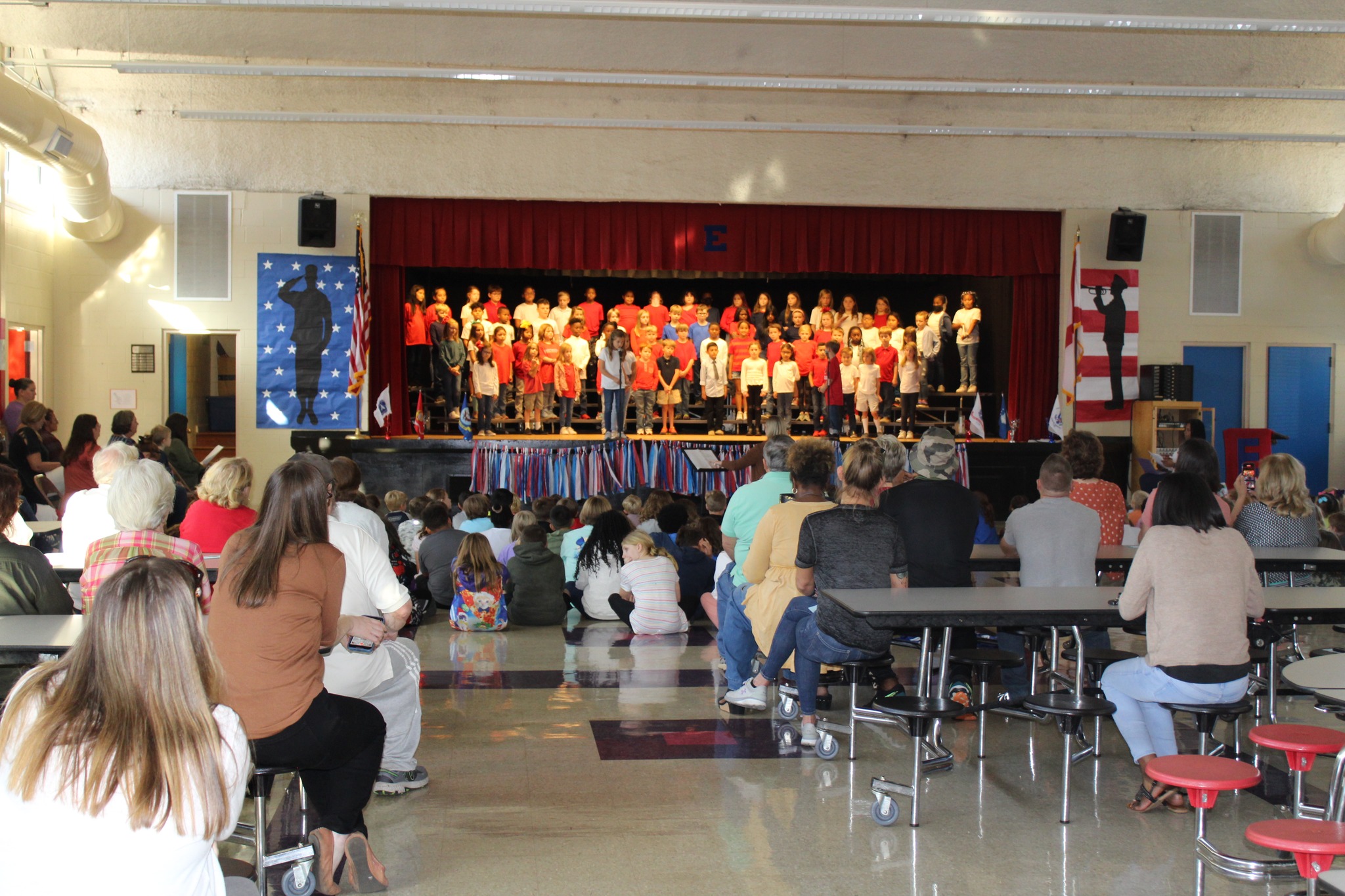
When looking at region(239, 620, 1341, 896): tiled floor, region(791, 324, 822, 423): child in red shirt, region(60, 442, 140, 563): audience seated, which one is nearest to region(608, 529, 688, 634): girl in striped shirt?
region(239, 620, 1341, 896): tiled floor

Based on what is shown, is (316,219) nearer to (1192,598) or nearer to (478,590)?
(478,590)

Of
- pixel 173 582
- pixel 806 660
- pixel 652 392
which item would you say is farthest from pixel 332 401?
pixel 173 582

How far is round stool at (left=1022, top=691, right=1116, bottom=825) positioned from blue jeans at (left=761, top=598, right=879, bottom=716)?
69 cm

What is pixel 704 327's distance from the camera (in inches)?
615

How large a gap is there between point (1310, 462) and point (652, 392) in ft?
27.3

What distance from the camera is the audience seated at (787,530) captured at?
4863 millimetres

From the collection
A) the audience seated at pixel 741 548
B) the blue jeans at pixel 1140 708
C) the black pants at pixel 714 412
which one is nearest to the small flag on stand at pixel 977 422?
the black pants at pixel 714 412

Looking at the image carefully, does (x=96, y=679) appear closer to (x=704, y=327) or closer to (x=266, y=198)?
(x=266, y=198)

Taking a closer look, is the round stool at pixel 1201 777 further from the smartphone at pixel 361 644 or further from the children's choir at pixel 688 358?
the children's choir at pixel 688 358

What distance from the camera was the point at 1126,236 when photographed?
13688 mm

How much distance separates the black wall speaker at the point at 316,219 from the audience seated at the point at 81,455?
5170 mm

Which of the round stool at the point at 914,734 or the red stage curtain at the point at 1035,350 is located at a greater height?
→ the red stage curtain at the point at 1035,350

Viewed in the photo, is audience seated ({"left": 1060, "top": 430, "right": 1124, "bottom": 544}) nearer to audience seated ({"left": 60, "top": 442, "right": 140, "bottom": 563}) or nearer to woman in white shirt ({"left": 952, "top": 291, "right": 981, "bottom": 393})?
audience seated ({"left": 60, "top": 442, "right": 140, "bottom": 563})

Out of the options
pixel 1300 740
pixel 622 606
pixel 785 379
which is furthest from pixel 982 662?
pixel 785 379
